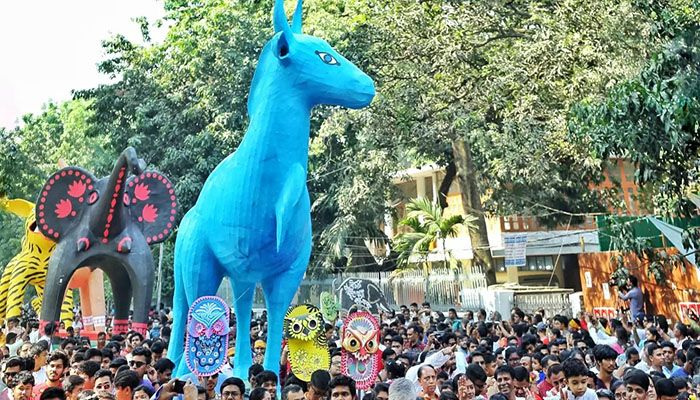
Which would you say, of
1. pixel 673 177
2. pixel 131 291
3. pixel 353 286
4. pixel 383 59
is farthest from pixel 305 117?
pixel 383 59

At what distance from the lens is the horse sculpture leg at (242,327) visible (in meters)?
7.86

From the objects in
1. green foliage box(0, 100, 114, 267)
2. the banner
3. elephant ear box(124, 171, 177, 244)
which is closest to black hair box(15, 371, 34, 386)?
elephant ear box(124, 171, 177, 244)

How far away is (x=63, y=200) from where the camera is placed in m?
12.2

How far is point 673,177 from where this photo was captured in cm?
1028

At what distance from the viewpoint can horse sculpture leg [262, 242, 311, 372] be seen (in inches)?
304

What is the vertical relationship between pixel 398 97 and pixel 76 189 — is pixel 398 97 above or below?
above

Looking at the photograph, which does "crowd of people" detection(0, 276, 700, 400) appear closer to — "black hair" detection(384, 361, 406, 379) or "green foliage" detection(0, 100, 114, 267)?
"black hair" detection(384, 361, 406, 379)

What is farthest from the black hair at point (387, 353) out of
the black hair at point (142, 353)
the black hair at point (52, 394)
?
the black hair at point (52, 394)

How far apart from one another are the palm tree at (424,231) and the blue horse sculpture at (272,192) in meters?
14.2

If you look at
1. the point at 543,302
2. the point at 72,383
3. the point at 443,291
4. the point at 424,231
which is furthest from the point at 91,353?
the point at 424,231

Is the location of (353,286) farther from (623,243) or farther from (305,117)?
(623,243)

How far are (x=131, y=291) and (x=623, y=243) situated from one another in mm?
9194

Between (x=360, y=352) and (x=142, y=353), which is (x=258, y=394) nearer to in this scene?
(x=360, y=352)

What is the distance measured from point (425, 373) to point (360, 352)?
4.64 feet
